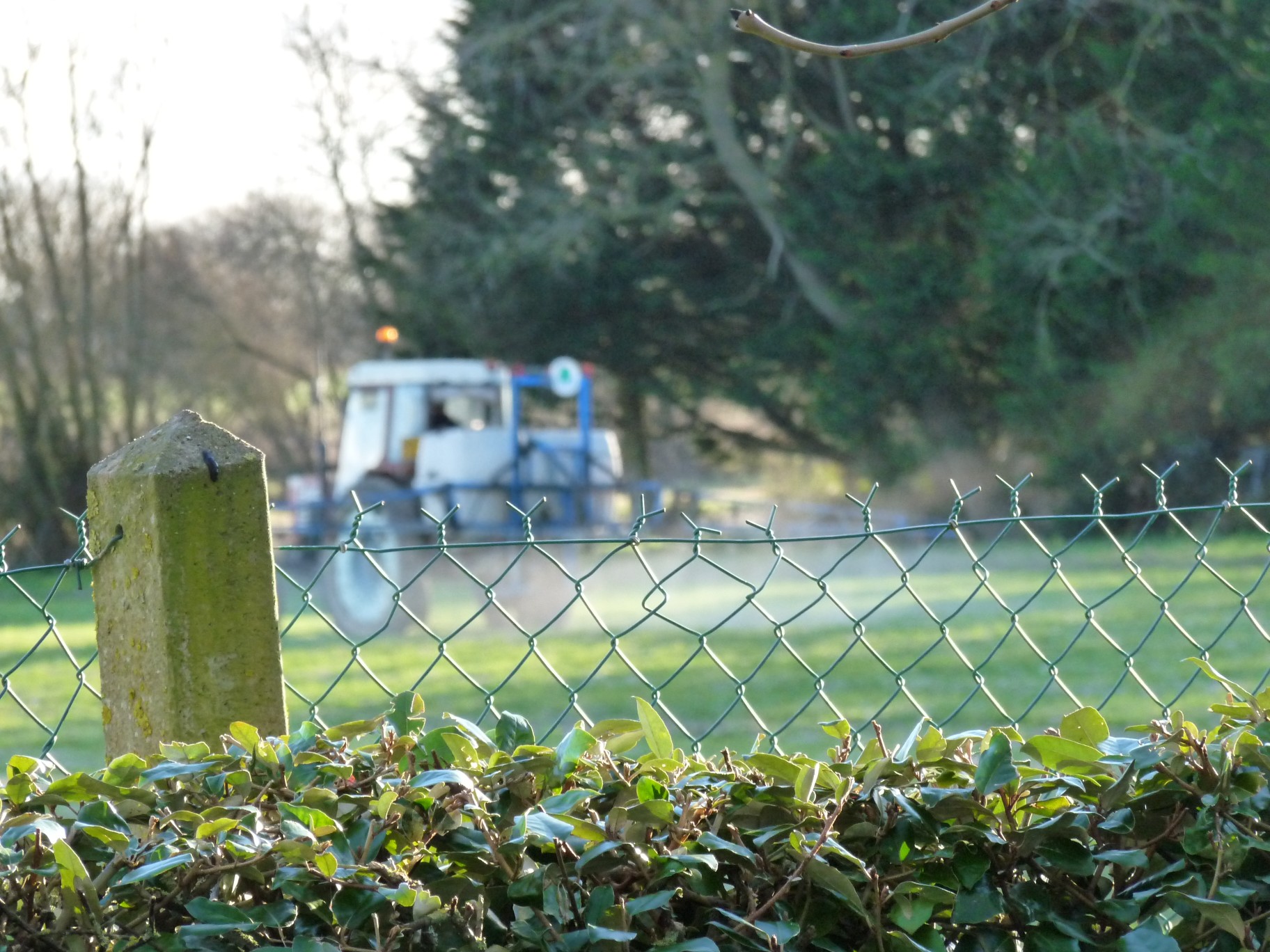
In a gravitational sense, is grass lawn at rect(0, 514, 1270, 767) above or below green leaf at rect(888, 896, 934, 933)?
below

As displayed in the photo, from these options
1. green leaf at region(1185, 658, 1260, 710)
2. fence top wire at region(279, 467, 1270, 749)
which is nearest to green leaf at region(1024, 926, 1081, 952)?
green leaf at region(1185, 658, 1260, 710)

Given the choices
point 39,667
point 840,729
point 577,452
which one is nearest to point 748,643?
point 577,452

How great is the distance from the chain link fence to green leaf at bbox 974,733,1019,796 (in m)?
2.58

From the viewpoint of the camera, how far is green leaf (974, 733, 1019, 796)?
1.34m

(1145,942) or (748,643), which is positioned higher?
(1145,942)

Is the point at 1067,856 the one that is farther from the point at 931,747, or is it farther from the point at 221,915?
the point at 221,915

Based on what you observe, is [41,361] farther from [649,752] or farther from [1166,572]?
[649,752]

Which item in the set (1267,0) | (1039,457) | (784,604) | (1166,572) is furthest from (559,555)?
(1267,0)

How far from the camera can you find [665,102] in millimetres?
17359

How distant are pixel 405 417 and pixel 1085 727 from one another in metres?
11.0

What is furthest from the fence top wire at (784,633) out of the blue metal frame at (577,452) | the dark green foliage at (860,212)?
the dark green foliage at (860,212)

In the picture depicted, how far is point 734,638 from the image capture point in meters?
9.35

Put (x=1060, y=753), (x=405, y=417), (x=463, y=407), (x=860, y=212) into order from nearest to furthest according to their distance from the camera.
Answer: (x=1060, y=753), (x=405, y=417), (x=463, y=407), (x=860, y=212)

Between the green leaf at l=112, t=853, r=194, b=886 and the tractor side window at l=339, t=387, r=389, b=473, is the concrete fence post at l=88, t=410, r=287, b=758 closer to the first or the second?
the green leaf at l=112, t=853, r=194, b=886
